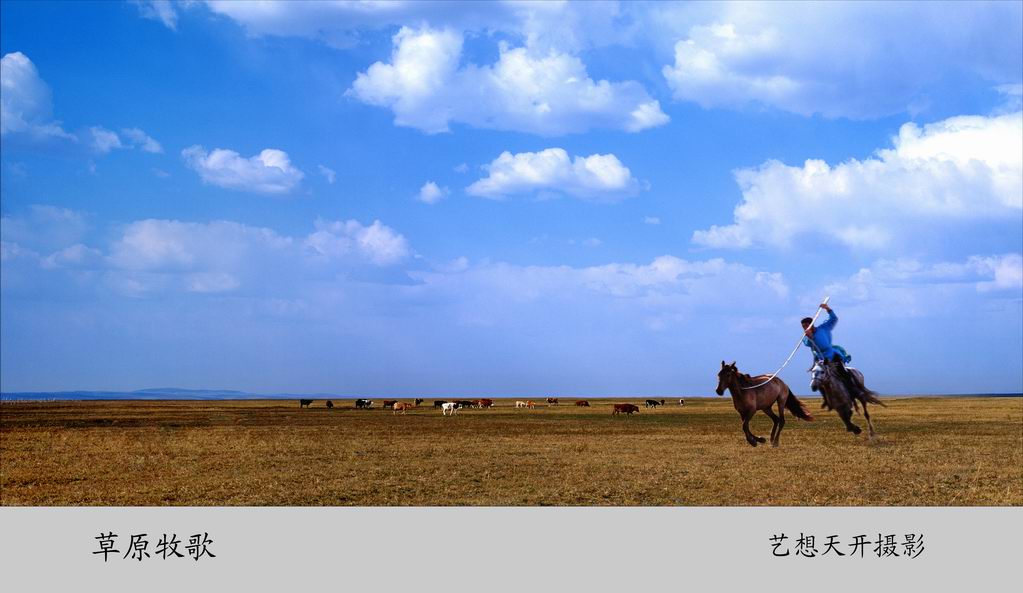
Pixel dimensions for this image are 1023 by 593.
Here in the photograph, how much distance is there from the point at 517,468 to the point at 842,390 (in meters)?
41.0

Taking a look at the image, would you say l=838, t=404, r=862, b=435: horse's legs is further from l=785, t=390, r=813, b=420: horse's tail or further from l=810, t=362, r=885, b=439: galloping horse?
l=785, t=390, r=813, b=420: horse's tail

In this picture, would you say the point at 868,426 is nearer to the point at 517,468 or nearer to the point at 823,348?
the point at 823,348

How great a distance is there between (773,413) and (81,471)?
152 feet

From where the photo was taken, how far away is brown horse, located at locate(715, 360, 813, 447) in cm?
355

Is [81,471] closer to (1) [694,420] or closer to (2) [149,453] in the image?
(2) [149,453]

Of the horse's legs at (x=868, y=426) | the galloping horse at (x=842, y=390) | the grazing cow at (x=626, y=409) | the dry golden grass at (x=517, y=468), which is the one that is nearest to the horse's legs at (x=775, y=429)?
the galloping horse at (x=842, y=390)

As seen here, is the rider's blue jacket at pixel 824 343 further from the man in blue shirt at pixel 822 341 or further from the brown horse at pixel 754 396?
the brown horse at pixel 754 396

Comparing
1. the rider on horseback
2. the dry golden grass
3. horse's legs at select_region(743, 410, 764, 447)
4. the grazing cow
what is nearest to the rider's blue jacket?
the rider on horseback

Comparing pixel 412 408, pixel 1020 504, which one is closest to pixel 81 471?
pixel 1020 504

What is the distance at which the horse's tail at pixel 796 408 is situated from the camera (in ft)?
12.8

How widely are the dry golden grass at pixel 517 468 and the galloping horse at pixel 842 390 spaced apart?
66.0 ft

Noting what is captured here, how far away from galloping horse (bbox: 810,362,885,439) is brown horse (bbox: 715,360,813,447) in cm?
25

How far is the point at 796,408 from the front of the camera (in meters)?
3.97

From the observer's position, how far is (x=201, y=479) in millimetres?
39969
